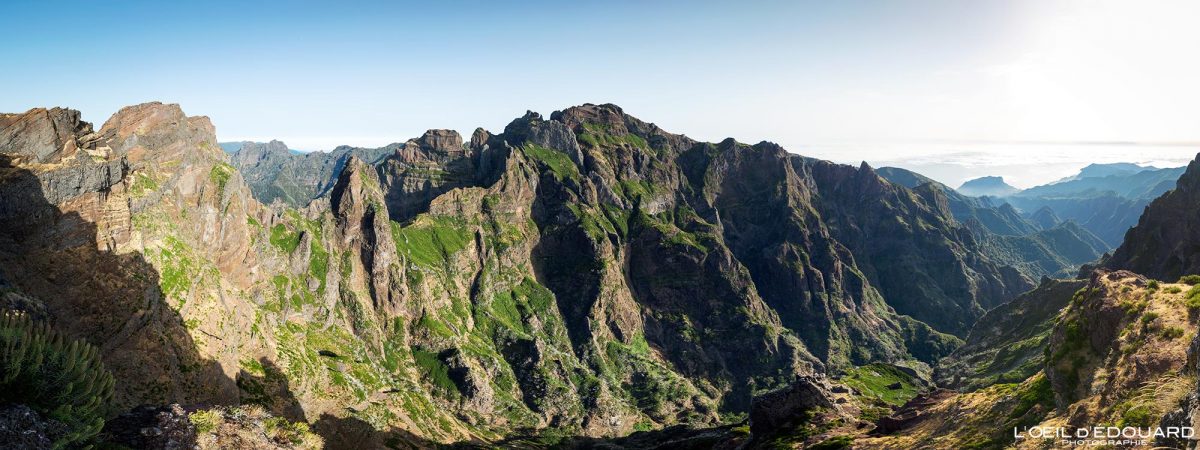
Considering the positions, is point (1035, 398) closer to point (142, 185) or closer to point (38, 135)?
point (38, 135)

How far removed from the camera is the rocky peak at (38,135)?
77.4 m

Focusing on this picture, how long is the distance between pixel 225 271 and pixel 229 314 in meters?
51.9

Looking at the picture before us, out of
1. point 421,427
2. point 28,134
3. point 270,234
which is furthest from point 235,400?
point 270,234

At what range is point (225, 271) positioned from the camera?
144750mm

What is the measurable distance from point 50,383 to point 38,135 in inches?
2829

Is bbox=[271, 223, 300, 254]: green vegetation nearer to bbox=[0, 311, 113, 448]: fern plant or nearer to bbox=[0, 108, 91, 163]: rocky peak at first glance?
bbox=[0, 108, 91, 163]: rocky peak

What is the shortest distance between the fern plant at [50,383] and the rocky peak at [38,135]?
63.3m

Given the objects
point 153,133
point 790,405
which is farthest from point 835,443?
point 153,133

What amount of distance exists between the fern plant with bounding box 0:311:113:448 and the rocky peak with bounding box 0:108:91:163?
6333cm

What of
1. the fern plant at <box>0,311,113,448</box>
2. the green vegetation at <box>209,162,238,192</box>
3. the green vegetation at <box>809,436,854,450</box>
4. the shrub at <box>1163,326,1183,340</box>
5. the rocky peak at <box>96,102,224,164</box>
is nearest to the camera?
the fern plant at <box>0,311,113,448</box>

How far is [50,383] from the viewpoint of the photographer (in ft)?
118

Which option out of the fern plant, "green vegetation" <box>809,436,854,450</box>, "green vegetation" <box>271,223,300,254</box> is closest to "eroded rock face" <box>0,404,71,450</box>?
the fern plant

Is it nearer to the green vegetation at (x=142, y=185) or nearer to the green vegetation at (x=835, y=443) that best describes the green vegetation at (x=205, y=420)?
the green vegetation at (x=142, y=185)

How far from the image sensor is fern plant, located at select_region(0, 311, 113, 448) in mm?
33906
